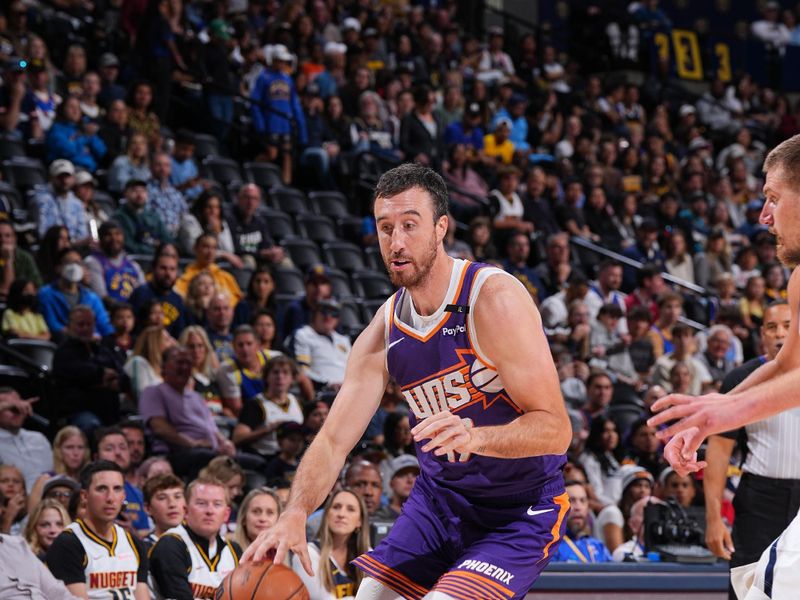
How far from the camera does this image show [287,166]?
13625mm

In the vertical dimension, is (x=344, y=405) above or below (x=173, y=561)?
above

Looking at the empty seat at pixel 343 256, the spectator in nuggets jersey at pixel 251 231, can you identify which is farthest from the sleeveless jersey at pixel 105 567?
the empty seat at pixel 343 256

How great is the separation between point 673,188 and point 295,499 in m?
13.5

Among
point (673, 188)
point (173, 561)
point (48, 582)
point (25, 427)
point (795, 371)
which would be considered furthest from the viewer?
point (673, 188)

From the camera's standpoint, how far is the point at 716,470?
6.24 m

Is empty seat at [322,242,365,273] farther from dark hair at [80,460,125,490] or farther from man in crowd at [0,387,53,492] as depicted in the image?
dark hair at [80,460,125,490]

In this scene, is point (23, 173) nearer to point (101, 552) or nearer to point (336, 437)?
point (101, 552)

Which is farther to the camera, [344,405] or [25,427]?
[25,427]

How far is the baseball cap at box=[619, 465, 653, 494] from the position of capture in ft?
29.5

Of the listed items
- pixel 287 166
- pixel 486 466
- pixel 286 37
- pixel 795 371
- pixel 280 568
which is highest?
pixel 286 37

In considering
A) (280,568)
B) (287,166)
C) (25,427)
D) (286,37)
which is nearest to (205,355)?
(25,427)

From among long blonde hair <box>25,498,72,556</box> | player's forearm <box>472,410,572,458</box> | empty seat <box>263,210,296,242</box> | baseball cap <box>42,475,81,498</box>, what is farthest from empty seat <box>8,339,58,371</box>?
player's forearm <box>472,410,572,458</box>

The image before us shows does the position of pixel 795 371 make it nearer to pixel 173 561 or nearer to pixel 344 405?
→ pixel 344 405

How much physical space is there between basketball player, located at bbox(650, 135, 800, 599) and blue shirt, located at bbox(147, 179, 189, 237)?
26.0 feet
